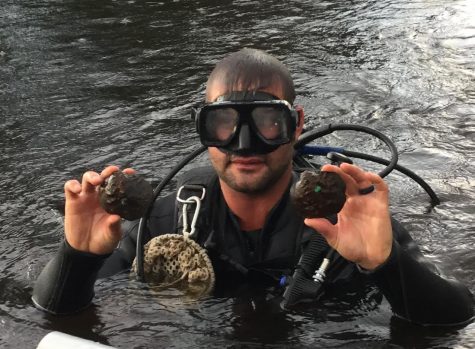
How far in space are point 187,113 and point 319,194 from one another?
4802 millimetres

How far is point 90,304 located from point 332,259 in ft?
4.45

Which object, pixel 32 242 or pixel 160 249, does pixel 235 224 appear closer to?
pixel 160 249

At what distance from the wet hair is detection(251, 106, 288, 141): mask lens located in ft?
0.64

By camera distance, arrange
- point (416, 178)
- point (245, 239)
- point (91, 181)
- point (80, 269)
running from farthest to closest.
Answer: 1. point (416, 178)
2. point (245, 239)
3. point (80, 269)
4. point (91, 181)

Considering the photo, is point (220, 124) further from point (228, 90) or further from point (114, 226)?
point (114, 226)

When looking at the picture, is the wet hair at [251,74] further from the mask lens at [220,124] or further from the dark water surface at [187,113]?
the dark water surface at [187,113]

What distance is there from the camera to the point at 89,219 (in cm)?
315

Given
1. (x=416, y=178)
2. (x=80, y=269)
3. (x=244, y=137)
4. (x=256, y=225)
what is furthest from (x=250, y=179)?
(x=416, y=178)

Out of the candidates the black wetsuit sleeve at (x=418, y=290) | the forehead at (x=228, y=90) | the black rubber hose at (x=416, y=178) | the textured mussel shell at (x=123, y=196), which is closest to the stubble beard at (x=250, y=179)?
the forehead at (x=228, y=90)

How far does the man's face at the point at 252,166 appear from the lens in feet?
11.0

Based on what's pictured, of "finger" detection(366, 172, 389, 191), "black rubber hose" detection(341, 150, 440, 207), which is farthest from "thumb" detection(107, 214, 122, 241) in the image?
"black rubber hose" detection(341, 150, 440, 207)

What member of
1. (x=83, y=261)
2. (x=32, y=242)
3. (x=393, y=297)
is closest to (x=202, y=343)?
(x=83, y=261)

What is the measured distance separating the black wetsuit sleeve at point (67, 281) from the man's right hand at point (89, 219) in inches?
2.5

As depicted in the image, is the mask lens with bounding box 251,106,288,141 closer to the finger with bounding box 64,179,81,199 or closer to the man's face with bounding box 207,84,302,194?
the man's face with bounding box 207,84,302,194
